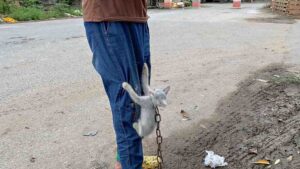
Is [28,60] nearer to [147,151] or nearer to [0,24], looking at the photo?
[147,151]

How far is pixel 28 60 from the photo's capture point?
25.8 feet

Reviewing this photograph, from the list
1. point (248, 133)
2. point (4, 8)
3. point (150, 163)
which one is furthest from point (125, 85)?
point (4, 8)

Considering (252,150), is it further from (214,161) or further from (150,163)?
(150,163)

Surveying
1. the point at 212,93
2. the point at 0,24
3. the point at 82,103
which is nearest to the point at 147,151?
the point at 82,103

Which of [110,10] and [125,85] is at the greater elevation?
[110,10]

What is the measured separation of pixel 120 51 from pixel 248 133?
199cm

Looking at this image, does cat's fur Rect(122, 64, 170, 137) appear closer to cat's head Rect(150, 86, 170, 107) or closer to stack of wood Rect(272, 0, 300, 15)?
cat's head Rect(150, 86, 170, 107)

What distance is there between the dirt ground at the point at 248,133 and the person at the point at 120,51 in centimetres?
98

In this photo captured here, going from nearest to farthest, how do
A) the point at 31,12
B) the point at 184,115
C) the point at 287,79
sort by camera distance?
the point at 184,115 → the point at 287,79 → the point at 31,12

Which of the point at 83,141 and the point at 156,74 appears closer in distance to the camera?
the point at 83,141

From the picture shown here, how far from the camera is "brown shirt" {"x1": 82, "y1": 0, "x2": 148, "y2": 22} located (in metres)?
2.40

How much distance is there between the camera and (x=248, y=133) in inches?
156

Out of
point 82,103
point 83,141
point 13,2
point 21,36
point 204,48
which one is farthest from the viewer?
point 13,2

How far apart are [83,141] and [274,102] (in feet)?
7.39
